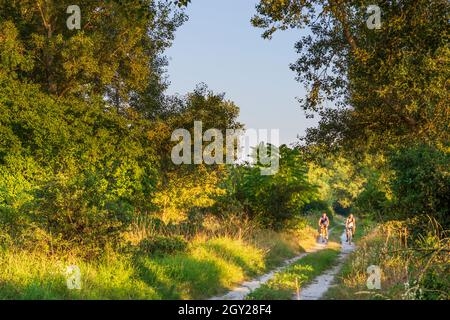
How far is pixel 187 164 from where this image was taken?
26000mm

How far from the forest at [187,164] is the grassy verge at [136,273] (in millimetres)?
42

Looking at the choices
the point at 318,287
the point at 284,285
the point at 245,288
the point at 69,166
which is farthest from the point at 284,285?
the point at 69,166

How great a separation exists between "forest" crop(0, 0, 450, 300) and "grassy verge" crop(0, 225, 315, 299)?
0.04 m

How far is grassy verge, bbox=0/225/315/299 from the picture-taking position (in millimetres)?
8492

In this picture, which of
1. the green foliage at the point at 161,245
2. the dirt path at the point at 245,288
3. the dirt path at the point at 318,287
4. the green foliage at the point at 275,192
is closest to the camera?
the dirt path at the point at 245,288

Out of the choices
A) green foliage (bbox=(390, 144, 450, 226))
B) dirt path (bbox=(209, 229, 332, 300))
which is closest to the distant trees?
green foliage (bbox=(390, 144, 450, 226))

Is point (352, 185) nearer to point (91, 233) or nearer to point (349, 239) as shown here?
point (349, 239)

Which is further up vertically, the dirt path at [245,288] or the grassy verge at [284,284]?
the grassy verge at [284,284]

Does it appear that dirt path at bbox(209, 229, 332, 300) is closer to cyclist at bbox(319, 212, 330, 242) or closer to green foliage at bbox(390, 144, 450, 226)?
green foliage at bbox(390, 144, 450, 226)

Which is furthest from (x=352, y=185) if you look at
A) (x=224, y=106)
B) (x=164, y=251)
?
(x=164, y=251)

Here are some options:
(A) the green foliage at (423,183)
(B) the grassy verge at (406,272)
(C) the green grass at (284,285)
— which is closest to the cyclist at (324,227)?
(C) the green grass at (284,285)

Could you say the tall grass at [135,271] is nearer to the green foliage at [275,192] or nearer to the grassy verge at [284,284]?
the grassy verge at [284,284]

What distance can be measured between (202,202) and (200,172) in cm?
168

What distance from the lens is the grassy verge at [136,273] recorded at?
849 centimetres
